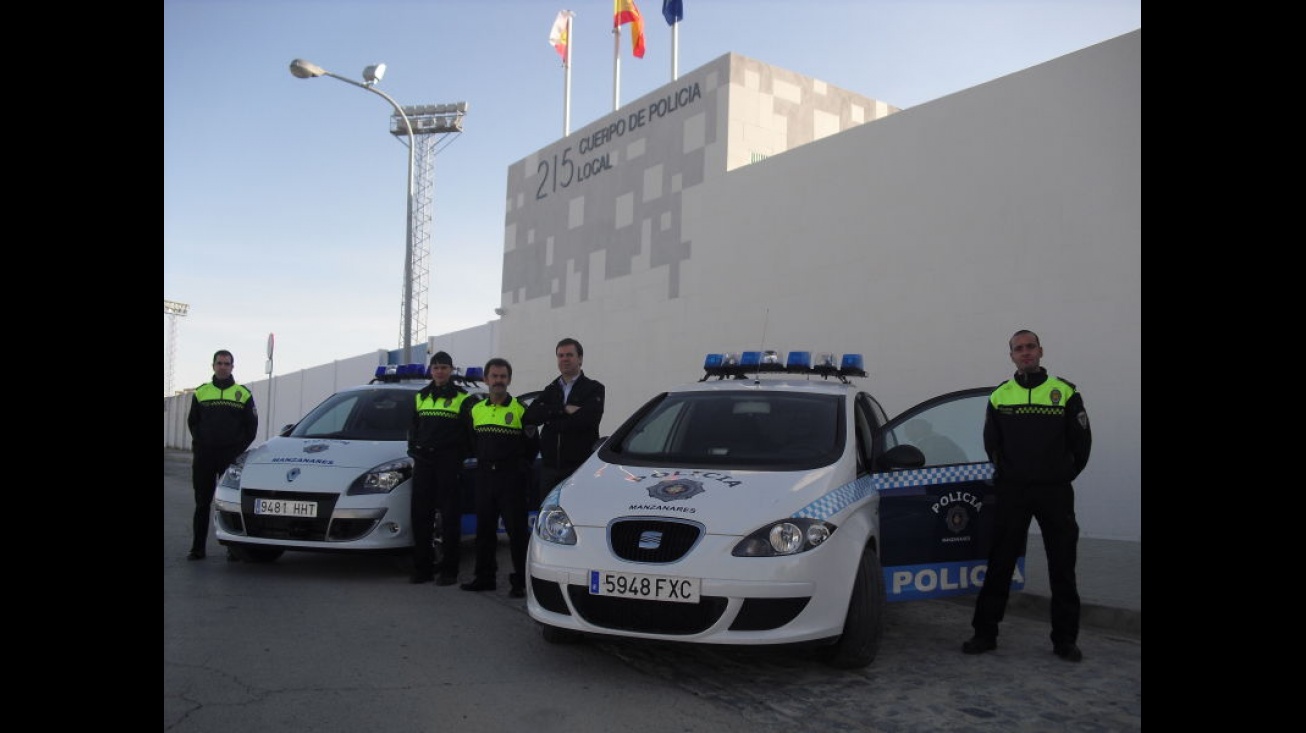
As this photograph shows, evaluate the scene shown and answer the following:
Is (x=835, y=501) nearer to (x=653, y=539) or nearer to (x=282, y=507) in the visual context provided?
(x=653, y=539)

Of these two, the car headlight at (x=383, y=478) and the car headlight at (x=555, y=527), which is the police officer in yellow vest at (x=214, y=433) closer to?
the car headlight at (x=383, y=478)

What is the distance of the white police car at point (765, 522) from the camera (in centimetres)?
438

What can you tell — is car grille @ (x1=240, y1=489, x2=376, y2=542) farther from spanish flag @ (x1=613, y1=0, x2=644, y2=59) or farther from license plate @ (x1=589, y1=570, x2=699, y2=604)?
spanish flag @ (x1=613, y1=0, x2=644, y2=59)

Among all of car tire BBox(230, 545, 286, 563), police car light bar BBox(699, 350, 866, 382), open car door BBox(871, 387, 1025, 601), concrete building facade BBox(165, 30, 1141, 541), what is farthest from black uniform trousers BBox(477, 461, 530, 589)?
concrete building facade BBox(165, 30, 1141, 541)

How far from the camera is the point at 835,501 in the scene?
4.75m

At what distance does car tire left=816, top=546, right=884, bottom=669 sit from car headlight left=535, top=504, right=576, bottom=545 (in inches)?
54.4

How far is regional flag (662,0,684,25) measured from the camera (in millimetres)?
18734

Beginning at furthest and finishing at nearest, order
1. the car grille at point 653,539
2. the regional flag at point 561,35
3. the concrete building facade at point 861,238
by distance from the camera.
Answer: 1. the regional flag at point 561,35
2. the concrete building facade at point 861,238
3. the car grille at point 653,539

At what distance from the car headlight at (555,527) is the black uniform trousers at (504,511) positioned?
6.10ft

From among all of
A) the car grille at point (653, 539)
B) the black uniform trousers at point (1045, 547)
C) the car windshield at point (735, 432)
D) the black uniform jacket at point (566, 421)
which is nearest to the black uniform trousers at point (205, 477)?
the black uniform jacket at point (566, 421)

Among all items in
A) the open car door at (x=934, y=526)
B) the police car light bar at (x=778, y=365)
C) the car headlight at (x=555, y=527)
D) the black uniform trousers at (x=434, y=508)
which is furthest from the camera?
the black uniform trousers at (x=434, y=508)

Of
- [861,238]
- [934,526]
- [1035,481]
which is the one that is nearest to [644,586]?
[934,526]
